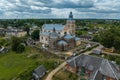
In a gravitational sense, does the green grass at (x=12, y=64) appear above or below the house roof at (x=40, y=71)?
below

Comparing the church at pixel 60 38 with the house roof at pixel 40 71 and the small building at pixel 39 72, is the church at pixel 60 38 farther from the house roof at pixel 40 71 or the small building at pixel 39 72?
the small building at pixel 39 72

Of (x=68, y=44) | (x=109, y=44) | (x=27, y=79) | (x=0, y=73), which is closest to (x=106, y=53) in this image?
(x=109, y=44)

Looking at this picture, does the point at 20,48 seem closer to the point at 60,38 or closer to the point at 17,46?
the point at 17,46

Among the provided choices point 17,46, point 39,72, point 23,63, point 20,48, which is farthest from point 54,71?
point 17,46

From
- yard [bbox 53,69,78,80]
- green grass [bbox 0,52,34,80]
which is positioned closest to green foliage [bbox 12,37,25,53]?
green grass [bbox 0,52,34,80]

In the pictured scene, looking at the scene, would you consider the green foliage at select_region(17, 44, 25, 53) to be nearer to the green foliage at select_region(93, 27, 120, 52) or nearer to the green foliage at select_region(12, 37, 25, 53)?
the green foliage at select_region(12, 37, 25, 53)

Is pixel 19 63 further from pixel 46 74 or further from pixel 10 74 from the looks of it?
pixel 46 74

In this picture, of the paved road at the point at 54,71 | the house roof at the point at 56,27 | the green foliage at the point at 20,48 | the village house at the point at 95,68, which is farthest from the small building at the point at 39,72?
the house roof at the point at 56,27

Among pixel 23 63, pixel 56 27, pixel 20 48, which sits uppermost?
pixel 56 27
